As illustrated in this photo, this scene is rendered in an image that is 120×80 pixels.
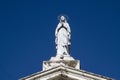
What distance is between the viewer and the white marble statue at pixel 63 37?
25017 mm

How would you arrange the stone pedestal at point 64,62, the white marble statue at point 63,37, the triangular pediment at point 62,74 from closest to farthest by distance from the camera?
the triangular pediment at point 62,74 → the stone pedestal at point 64,62 → the white marble statue at point 63,37

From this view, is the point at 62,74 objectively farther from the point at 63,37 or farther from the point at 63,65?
the point at 63,37

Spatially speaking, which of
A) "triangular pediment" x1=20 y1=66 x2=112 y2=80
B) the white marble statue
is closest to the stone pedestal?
the white marble statue

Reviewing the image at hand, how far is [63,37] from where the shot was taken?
2616 centimetres

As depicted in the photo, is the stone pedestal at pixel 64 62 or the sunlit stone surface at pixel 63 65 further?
the stone pedestal at pixel 64 62

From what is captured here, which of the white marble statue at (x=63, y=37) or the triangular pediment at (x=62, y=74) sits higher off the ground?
the white marble statue at (x=63, y=37)

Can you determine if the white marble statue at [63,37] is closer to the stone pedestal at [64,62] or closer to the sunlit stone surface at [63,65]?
the sunlit stone surface at [63,65]

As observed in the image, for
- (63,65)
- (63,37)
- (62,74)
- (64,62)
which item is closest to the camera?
(62,74)

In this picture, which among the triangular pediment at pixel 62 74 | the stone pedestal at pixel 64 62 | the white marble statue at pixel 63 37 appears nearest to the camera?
the triangular pediment at pixel 62 74

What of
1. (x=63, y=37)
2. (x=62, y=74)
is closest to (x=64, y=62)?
(x=62, y=74)

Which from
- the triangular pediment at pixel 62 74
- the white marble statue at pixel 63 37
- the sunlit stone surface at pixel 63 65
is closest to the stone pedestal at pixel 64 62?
the sunlit stone surface at pixel 63 65

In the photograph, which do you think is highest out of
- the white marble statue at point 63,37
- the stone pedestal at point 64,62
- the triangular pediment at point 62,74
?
the white marble statue at point 63,37

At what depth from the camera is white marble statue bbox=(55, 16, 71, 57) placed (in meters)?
25.0

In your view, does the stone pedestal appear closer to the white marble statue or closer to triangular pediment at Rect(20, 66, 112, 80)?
the white marble statue
